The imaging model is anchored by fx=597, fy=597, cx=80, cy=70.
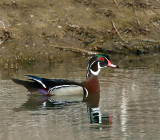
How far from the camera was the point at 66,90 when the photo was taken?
1478cm

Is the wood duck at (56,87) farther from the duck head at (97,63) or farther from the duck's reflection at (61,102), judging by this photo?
the duck head at (97,63)

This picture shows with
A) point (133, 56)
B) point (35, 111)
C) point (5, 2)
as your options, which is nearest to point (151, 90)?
point (35, 111)

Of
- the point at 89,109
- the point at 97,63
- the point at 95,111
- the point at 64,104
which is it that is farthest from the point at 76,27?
the point at 95,111

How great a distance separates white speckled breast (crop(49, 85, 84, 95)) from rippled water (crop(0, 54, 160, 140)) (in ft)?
0.75

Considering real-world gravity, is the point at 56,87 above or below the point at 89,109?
above

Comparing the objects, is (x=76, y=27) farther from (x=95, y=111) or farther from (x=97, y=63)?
(x=95, y=111)

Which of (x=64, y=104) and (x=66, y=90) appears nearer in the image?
(x=64, y=104)

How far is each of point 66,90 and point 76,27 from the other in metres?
8.33

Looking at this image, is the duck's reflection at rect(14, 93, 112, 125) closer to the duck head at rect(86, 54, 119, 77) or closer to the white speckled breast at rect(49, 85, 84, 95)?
the white speckled breast at rect(49, 85, 84, 95)

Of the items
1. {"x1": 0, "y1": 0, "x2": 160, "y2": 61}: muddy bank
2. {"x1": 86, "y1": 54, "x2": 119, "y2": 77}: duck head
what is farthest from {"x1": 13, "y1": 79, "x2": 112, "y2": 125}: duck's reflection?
{"x1": 0, "y1": 0, "x2": 160, "y2": 61}: muddy bank

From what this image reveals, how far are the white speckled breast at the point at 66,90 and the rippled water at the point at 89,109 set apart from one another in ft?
0.75

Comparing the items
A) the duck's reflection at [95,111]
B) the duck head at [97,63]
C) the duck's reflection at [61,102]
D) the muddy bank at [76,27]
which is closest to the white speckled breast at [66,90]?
the duck's reflection at [61,102]

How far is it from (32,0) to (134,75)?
782cm

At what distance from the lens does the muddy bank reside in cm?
2164
